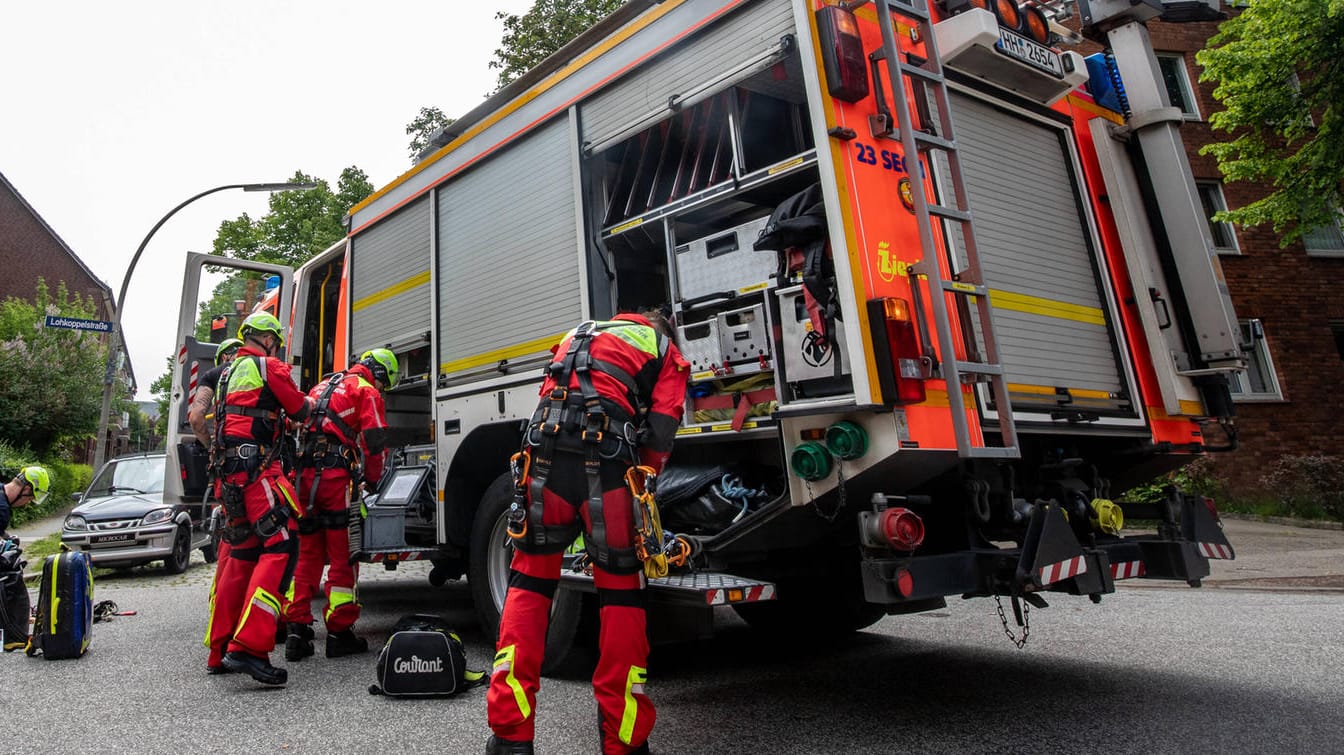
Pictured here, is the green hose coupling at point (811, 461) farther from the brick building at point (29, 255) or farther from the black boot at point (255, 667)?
the brick building at point (29, 255)

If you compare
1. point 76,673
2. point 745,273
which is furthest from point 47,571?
point 745,273

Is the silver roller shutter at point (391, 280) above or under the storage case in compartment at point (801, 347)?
above

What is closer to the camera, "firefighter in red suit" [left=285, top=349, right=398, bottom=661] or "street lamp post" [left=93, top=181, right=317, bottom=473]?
"firefighter in red suit" [left=285, top=349, right=398, bottom=661]

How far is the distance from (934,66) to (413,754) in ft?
11.3

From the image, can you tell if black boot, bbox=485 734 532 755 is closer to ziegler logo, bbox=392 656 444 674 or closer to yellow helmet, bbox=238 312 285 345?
ziegler logo, bbox=392 656 444 674

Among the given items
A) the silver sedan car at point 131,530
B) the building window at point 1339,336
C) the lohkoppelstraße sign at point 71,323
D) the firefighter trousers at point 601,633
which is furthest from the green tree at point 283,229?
the firefighter trousers at point 601,633

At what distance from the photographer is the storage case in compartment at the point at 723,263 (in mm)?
3574

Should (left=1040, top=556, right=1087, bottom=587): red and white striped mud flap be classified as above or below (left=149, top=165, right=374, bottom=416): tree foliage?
below

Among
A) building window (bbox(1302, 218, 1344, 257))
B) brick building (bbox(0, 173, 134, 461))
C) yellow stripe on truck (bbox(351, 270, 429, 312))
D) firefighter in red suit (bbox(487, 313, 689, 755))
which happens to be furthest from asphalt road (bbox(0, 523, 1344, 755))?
brick building (bbox(0, 173, 134, 461))

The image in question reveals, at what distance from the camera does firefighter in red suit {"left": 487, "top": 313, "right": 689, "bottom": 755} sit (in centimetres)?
275

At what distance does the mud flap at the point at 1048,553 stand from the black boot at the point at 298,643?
3981 millimetres

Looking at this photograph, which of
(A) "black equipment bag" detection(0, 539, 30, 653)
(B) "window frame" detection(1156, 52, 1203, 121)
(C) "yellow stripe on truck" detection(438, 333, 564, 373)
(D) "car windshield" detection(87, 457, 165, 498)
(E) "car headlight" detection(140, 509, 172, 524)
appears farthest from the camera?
(B) "window frame" detection(1156, 52, 1203, 121)

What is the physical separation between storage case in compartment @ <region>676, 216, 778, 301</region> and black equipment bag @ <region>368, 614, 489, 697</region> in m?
2.03

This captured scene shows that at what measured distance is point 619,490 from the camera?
294 cm
